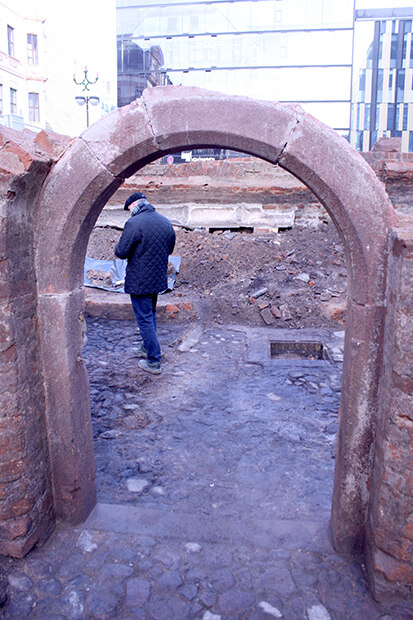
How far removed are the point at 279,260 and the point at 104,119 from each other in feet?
22.3

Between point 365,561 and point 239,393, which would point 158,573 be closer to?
point 365,561

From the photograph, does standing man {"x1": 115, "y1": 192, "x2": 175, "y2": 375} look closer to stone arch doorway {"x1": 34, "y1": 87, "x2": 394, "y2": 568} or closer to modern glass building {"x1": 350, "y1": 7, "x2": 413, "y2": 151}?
stone arch doorway {"x1": 34, "y1": 87, "x2": 394, "y2": 568}

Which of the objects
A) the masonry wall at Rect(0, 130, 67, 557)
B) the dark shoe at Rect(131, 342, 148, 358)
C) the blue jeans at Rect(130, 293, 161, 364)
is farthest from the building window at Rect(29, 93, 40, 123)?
the masonry wall at Rect(0, 130, 67, 557)

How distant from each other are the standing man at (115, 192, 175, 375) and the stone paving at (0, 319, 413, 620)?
2.45 ft

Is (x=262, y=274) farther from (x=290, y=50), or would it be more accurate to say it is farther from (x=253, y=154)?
(x=290, y=50)

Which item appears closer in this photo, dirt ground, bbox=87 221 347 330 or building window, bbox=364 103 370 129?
dirt ground, bbox=87 221 347 330

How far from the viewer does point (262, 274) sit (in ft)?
28.1

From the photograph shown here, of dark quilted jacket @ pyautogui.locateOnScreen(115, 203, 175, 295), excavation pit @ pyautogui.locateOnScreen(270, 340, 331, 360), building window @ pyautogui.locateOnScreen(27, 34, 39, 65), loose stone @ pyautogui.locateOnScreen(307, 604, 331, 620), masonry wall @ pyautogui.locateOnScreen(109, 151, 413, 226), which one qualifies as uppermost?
building window @ pyautogui.locateOnScreen(27, 34, 39, 65)

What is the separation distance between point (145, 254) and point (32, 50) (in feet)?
108

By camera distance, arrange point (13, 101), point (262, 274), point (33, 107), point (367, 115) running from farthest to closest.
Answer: point (33, 107), point (367, 115), point (13, 101), point (262, 274)

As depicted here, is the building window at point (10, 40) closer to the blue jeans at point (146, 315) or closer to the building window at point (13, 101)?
the building window at point (13, 101)

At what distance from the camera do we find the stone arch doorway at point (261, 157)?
239cm

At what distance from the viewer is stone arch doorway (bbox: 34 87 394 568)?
2389 mm

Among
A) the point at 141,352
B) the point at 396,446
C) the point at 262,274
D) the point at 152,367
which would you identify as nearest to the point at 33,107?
the point at 262,274
